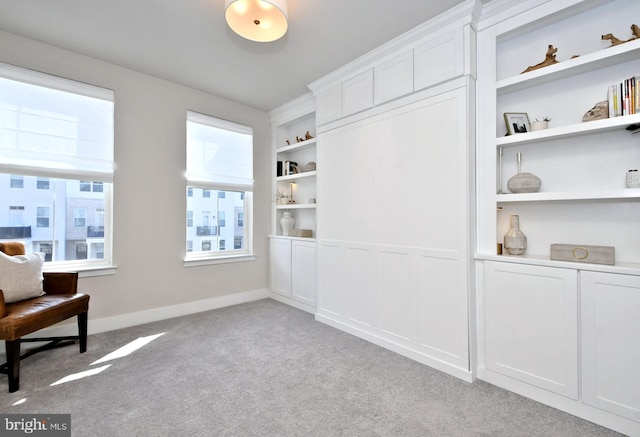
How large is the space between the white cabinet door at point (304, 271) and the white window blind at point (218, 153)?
121 centimetres

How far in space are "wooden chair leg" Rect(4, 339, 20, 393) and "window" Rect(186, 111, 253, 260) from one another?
185cm

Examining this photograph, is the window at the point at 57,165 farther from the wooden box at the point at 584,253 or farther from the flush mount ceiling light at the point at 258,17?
the wooden box at the point at 584,253

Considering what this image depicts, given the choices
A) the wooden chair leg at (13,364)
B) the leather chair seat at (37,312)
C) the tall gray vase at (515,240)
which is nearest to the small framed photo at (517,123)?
the tall gray vase at (515,240)

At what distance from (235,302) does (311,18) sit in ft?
11.6

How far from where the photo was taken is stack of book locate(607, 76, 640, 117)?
1.73 m

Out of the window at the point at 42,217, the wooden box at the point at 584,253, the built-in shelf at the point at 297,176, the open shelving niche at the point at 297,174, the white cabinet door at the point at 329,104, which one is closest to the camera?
the wooden box at the point at 584,253

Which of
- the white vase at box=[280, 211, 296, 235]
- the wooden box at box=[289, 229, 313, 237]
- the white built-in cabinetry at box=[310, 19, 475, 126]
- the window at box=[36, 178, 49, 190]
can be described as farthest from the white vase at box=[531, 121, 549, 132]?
the window at box=[36, 178, 49, 190]

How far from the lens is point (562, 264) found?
6.23ft

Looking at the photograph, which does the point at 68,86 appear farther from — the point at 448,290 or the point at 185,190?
the point at 448,290

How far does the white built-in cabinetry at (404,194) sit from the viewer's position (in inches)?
90.5

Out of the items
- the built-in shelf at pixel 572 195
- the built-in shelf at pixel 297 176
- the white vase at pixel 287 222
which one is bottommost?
the white vase at pixel 287 222

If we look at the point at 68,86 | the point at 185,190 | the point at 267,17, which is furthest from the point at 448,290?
the point at 68,86

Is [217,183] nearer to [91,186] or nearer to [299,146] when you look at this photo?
[299,146]

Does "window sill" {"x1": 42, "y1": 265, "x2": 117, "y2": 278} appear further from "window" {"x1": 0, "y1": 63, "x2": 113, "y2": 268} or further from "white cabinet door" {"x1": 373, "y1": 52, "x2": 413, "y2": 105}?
"white cabinet door" {"x1": 373, "y1": 52, "x2": 413, "y2": 105}
